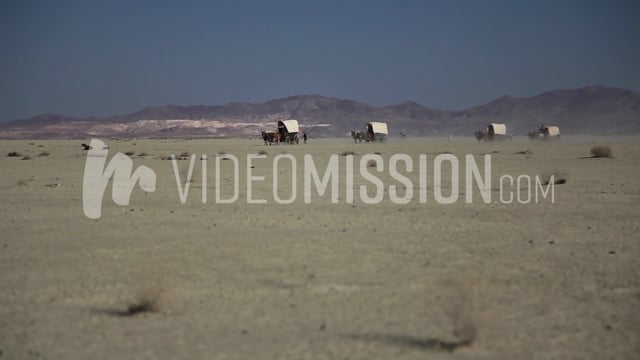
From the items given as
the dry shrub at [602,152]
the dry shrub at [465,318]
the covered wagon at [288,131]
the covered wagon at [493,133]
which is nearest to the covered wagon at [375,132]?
the covered wagon at [493,133]

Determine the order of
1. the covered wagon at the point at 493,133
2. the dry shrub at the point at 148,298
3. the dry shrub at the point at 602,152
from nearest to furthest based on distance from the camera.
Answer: the dry shrub at the point at 148,298 < the dry shrub at the point at 602,152 < the covered wagon at the point at 493,133

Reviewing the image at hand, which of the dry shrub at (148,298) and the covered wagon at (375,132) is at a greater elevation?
the covered wagon at (375,132)

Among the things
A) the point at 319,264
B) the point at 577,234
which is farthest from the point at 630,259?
the point at 319,264

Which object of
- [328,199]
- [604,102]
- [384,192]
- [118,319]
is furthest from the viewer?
[604,102]

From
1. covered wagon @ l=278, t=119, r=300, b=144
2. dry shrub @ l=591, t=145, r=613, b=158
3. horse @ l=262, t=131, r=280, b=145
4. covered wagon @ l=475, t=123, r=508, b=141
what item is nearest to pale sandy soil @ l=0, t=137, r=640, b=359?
dry shrub @ l=591, t=145, r=613, b=158

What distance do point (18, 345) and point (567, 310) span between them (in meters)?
5.03

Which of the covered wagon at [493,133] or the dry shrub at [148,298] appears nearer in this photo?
the dry shrub at [148,298]

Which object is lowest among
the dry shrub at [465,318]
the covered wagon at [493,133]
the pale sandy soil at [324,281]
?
the pale sandy soil at [324,281]

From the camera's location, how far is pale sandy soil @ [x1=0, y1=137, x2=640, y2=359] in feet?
20.0

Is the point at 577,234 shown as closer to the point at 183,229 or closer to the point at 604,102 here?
the point at 183,229

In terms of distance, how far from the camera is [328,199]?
56.0ft

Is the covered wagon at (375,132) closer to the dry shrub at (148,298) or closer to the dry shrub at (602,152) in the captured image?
the dry shrub at (602,152)

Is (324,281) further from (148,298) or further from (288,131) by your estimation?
(288,131)

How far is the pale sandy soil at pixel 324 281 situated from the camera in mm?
6086
